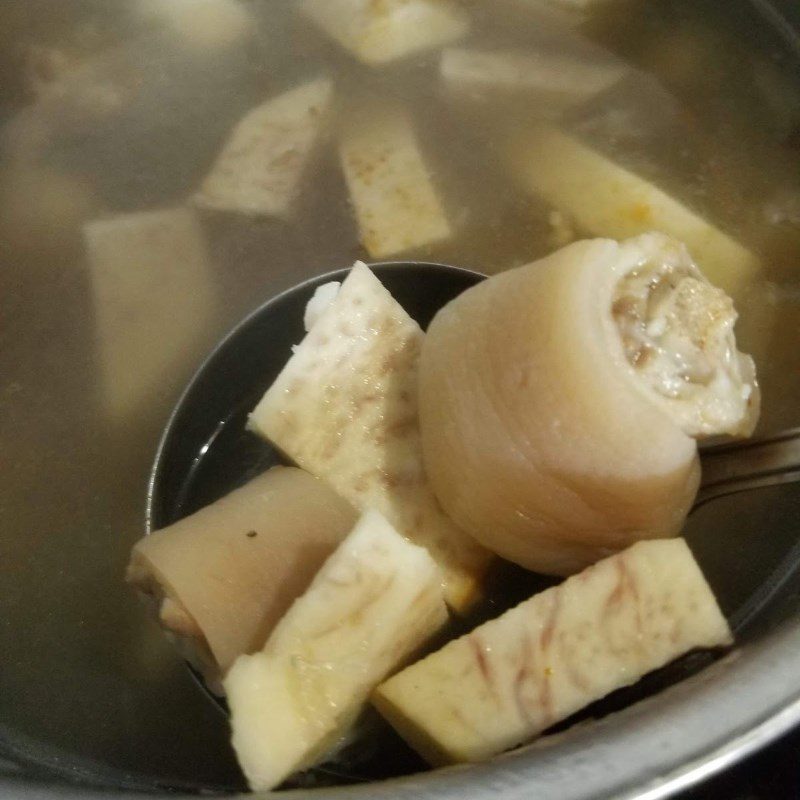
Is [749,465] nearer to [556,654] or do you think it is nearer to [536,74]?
[556,654]

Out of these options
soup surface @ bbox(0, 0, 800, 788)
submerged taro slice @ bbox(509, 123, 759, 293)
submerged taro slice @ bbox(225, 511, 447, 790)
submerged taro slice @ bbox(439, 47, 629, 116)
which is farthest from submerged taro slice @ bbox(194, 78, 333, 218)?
submerged taro slice @ bbox(225, 511, 447, 790)

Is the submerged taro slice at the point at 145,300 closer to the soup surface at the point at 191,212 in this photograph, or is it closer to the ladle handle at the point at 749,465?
the soup surface at the point at 191,212

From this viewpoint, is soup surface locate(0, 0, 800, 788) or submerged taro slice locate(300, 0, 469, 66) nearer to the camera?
soup surface locate(0, 0, 800, 788)

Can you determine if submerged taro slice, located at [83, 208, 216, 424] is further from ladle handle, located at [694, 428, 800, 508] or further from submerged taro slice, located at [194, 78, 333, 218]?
ladle handle, located at [694, 428, 800, 508]

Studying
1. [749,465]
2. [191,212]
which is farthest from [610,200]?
[191,212]

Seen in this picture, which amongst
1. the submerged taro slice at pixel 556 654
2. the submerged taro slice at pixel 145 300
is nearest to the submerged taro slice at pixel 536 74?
the submerged taro slice at pixel 145 300
